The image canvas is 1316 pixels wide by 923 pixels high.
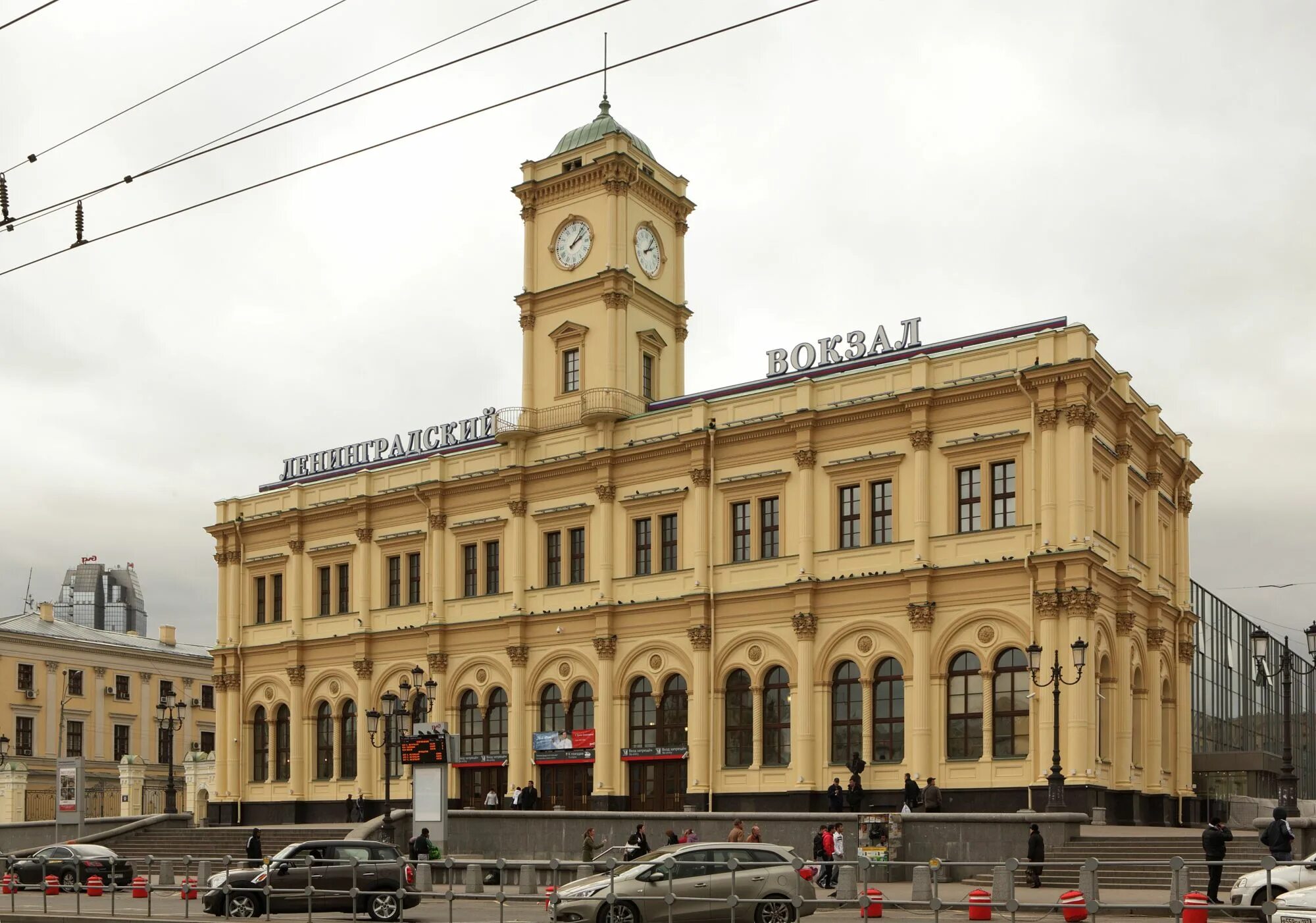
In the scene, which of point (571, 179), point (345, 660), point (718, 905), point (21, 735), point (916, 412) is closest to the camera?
point (718, 905)

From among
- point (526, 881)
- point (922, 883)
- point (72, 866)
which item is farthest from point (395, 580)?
point (922, 883)

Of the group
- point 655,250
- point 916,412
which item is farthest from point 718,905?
point 655,250

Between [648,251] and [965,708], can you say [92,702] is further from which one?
[965,708]

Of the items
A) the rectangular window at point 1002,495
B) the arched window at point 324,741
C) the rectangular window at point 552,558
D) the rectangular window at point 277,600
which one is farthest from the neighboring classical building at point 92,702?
the rectangular window at point 1002,495

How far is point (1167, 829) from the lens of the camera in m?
40.9

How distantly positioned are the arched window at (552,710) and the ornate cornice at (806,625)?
10.4 metres

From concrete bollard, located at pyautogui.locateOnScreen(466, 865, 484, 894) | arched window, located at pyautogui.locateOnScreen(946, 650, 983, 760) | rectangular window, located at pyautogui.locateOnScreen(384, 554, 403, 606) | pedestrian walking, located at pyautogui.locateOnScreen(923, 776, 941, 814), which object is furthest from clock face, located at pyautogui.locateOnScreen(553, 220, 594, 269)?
concrete bollard, located at pyautogui.locateOnScreen(466, 865, 484, 894)

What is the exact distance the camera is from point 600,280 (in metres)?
55.0

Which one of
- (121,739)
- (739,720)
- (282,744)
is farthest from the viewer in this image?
(121,739)

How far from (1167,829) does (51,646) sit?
62.9 metres

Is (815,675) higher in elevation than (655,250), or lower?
lower

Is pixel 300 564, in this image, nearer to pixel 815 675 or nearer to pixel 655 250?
pixel 655 250

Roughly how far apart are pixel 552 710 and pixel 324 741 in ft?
38.7

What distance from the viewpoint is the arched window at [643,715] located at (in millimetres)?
51219
